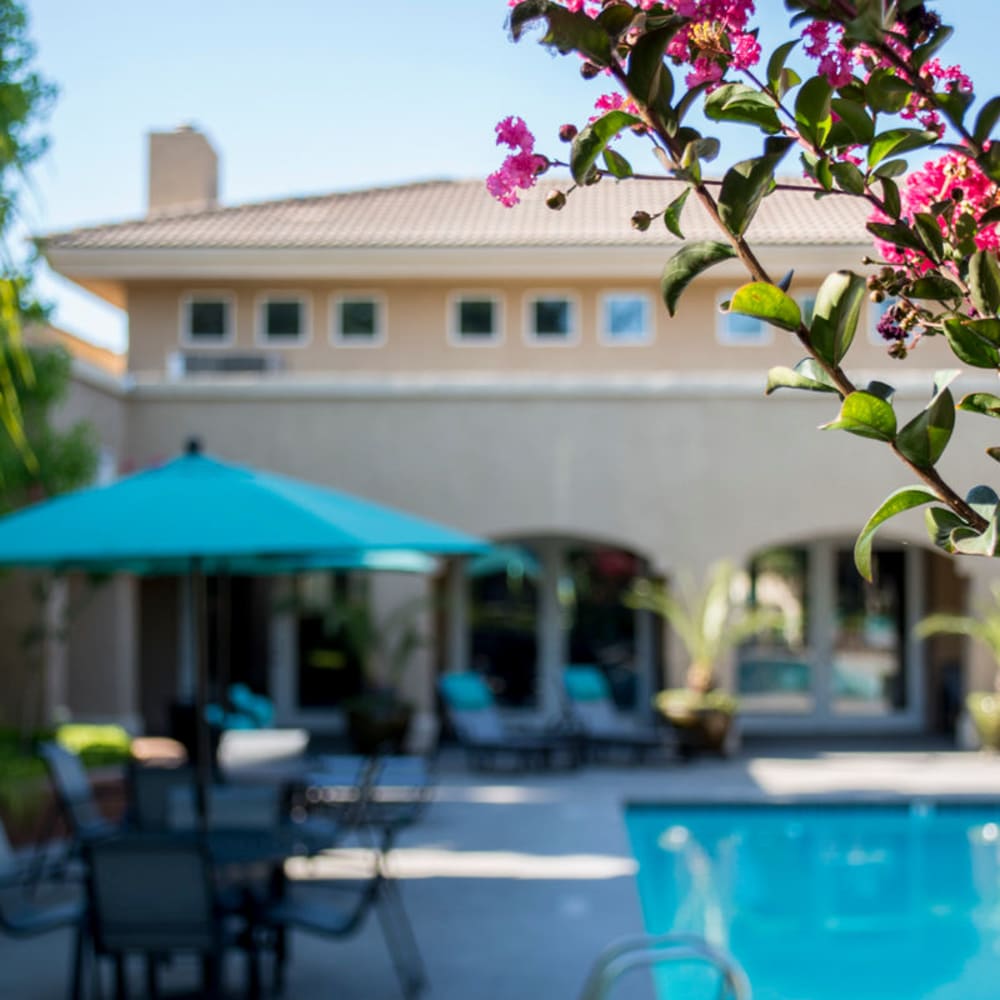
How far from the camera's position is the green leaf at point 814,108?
152cm

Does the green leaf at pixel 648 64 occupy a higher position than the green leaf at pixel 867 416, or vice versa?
the green leaf at pixel 648 64

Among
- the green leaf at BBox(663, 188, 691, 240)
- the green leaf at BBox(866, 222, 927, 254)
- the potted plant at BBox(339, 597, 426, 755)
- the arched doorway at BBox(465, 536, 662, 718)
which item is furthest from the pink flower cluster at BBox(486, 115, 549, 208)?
the arched doorway at BBox(465, 536, 662, 718)

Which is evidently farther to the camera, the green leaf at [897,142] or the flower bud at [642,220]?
the flower bud at [642,220]

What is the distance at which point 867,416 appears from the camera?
1.44 m

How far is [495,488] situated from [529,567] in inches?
81.9

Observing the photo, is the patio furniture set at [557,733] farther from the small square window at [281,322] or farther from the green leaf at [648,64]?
the green leaf at [648,64]

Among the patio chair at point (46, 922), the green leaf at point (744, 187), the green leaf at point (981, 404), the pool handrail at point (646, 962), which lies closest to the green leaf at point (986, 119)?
the green leaf at point (744, 187)

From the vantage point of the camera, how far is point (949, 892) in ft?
36.0

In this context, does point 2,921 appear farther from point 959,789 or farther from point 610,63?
point 959,789

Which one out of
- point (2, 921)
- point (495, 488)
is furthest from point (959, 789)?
point (2, 921)

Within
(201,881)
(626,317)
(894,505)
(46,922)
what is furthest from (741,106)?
(626,317)

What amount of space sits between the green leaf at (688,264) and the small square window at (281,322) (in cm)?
1956

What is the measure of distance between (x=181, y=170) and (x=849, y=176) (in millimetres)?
23470

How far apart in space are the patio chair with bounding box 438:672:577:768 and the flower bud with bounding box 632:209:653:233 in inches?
561
